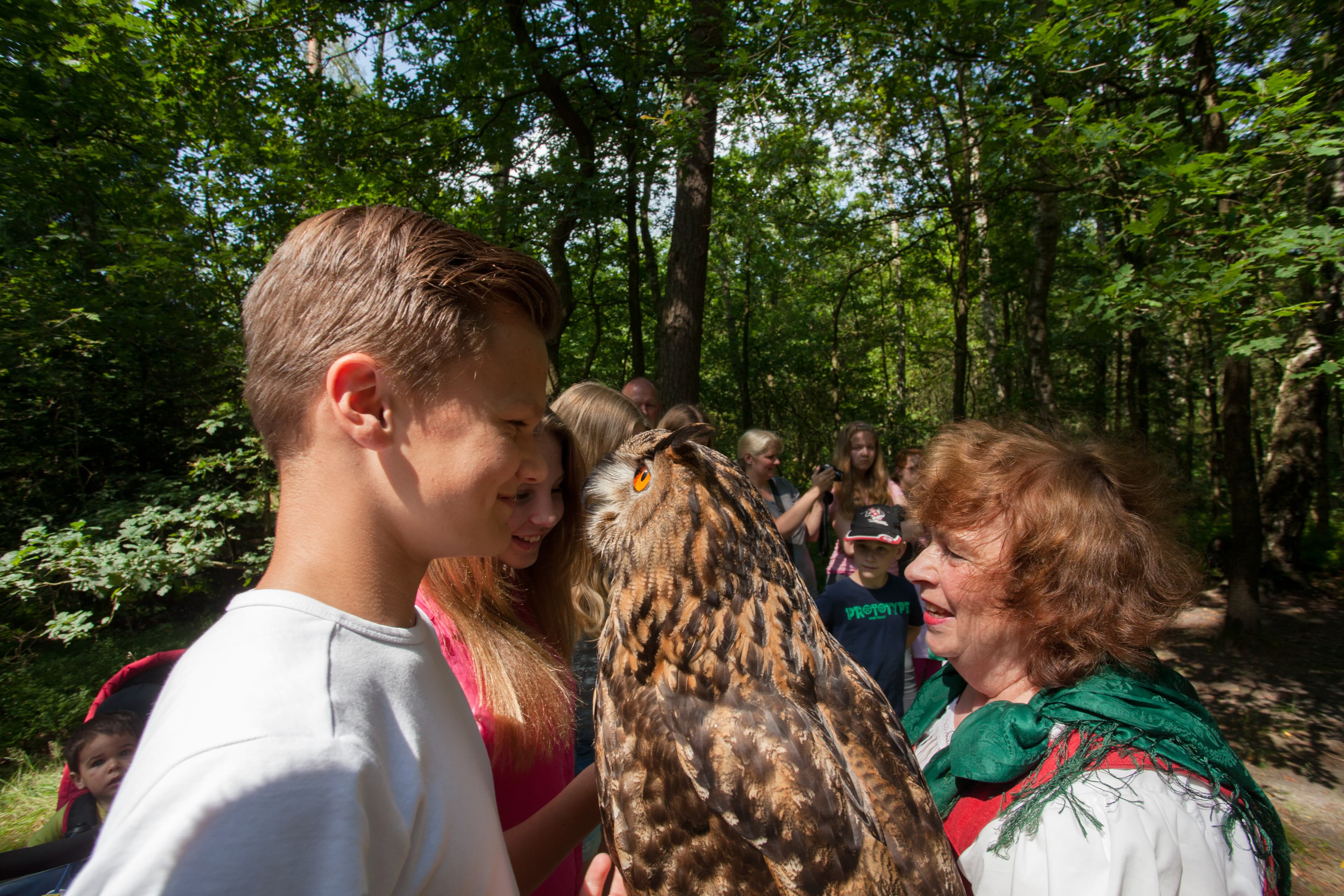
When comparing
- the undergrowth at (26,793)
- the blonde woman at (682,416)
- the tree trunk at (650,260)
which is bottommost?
the undergrowth at (26,793)

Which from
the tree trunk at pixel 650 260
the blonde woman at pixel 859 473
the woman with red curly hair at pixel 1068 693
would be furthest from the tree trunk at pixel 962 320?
the woman with red curly hair at pixel 1068 693

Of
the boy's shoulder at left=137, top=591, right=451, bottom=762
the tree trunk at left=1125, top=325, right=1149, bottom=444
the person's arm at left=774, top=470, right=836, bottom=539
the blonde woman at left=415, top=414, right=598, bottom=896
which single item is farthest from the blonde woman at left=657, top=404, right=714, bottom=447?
the tree trunk at left=1125, top=325, right=1149, bottom=444

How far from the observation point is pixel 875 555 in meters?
4.04

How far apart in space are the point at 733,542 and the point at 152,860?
48.7 inches

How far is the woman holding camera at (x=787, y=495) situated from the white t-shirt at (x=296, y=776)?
4171 mm

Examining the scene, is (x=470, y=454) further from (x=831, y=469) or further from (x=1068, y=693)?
(x=831, y=469)

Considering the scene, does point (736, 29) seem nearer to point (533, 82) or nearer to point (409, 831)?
point (533, 82)

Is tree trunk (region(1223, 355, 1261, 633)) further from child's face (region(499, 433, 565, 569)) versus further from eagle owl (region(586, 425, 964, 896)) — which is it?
child's face (region(499, 433, 565, 569))

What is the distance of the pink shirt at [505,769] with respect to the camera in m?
1.60

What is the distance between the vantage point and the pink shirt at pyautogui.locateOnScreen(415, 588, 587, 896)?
160 cm

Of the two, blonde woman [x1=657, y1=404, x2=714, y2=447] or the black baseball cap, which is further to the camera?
the black baseball cap

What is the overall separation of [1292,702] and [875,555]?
6.05m

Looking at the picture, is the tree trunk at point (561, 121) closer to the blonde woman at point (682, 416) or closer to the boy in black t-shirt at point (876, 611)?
the blonde woman at point (682, 416)

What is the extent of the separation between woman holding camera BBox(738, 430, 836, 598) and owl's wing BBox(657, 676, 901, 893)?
3.50 meters
